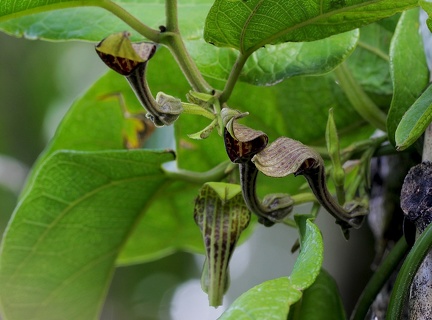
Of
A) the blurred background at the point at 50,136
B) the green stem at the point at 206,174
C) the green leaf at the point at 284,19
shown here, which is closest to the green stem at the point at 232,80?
the green leaf at the point at 284,19

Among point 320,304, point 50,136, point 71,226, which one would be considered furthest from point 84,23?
point 50,136

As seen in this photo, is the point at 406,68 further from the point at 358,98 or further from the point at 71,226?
the point at 71,226

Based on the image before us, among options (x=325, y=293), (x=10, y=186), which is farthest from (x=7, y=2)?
(x=10, y=186)

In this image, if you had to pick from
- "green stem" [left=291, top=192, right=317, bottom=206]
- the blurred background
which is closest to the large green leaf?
"green stem" [left=291, top=192, right=317, bottom=206]

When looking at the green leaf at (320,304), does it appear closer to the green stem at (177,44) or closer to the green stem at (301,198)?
the green stem at (301,198)

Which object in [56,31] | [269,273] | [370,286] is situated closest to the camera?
[370,286]

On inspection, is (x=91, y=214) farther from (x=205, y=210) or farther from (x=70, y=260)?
(x=205, y=210)

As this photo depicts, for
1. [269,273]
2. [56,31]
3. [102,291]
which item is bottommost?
[269,273]
